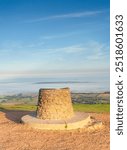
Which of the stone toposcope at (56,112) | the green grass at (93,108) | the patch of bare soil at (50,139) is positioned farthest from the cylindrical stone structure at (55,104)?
the green grass at (93,108)

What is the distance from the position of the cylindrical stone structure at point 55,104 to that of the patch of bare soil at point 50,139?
3.94ft

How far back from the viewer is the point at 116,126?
10.8 meters

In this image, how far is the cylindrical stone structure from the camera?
1486 cm

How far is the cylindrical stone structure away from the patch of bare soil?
3.94ft

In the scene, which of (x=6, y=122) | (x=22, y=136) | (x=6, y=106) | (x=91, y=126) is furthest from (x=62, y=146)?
(x=6, y=106)

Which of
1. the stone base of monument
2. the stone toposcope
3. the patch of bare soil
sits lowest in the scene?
the patch of bare soil

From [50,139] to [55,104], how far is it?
253 centimetres

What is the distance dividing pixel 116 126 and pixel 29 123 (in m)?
5.05

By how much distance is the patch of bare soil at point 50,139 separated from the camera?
11695 mm

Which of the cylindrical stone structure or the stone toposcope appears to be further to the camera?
the cylindrical stone structure

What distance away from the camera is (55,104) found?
14.9 meters

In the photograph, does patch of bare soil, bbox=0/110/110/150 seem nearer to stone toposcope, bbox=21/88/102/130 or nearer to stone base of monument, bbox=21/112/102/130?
stone base of monument, bbox=21/112/102/130

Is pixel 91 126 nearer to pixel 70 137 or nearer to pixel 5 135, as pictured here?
pixel 70 137

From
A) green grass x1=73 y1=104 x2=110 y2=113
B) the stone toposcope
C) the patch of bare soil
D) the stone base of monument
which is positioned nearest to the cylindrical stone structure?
the stone toposcope
